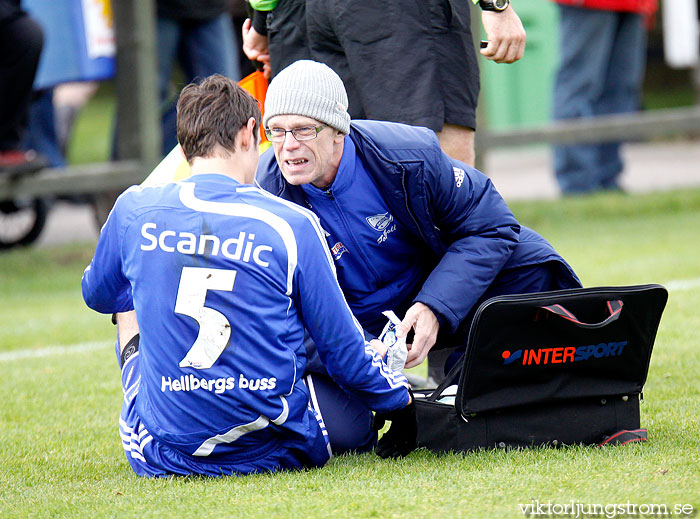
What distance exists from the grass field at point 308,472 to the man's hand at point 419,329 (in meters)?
0.29

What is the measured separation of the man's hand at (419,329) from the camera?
3.36 metres

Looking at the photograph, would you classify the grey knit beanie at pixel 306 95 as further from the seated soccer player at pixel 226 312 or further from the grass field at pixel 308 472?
the grass field at pixel 308 472

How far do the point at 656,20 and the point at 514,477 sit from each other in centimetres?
1935

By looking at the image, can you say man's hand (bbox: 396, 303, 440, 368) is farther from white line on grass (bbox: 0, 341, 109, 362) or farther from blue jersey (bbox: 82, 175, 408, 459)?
white line on grass (bbox: 0, 341, 109, 362)

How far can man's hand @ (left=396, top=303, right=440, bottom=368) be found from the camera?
3359 millimetres

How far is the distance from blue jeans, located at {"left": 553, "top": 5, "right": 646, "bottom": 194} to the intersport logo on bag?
604cm

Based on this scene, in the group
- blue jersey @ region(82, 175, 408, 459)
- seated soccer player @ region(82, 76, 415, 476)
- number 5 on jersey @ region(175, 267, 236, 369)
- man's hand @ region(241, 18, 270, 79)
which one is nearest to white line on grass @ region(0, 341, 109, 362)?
man's hand @ region(241, 18, 270, 79)

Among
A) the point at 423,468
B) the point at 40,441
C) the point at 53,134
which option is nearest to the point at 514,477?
the point at 423,468

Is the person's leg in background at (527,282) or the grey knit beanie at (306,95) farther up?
the grey knit beanie at (306,95)

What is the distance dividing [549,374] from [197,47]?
17.8 feet

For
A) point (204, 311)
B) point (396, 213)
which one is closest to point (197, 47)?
point (396, 213)

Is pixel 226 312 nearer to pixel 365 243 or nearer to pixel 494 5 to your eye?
pixel 365 243

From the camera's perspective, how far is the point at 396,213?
3.52 m

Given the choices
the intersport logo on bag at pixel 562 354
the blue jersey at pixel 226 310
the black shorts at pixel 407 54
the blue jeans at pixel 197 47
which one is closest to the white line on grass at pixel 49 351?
the black shorts at pixel 407 54
